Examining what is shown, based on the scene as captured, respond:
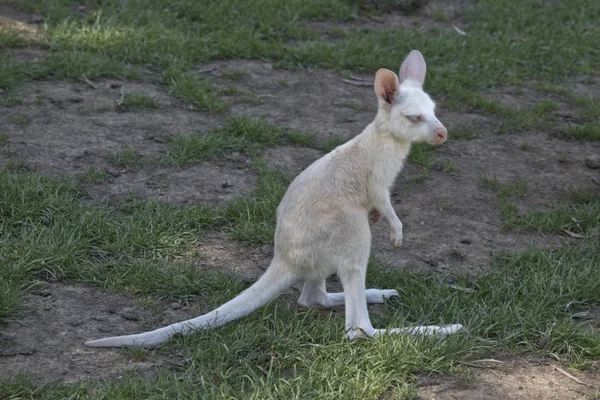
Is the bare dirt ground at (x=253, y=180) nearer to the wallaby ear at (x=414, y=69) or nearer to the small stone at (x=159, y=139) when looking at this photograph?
the small stone at (x=159, y=139)

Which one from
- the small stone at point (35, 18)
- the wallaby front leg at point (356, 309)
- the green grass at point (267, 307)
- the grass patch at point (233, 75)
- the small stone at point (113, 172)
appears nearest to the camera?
→ the green grass at point (267, 307)

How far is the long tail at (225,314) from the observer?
3740 millimetres

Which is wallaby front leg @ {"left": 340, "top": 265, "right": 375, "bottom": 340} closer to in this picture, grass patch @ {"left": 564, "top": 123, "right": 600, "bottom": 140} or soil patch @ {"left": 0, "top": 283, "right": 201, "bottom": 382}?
soil patch @ {"left": 0, "top": 283, "right": 201, "bottom": 382}

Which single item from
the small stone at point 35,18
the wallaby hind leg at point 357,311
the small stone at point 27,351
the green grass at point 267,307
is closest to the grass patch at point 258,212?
the green grass at point 267,307

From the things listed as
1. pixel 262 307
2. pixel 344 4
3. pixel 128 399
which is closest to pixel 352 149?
pixel 262 307

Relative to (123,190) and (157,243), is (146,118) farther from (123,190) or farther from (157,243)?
(157,243)

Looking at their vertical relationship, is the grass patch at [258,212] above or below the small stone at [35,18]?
below

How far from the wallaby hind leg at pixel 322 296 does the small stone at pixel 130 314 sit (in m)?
0.77

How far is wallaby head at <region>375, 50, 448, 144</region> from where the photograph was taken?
402 cm

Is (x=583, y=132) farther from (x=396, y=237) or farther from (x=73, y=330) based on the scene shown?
(x=73, y=330)

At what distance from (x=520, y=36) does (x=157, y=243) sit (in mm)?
5013

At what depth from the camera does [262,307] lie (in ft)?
Result: 13.4

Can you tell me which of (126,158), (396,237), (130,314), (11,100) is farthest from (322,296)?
(11,100)

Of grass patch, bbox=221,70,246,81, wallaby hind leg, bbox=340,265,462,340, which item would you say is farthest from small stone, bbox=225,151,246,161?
wallaby hind leg, bbox=340,265,462,340
